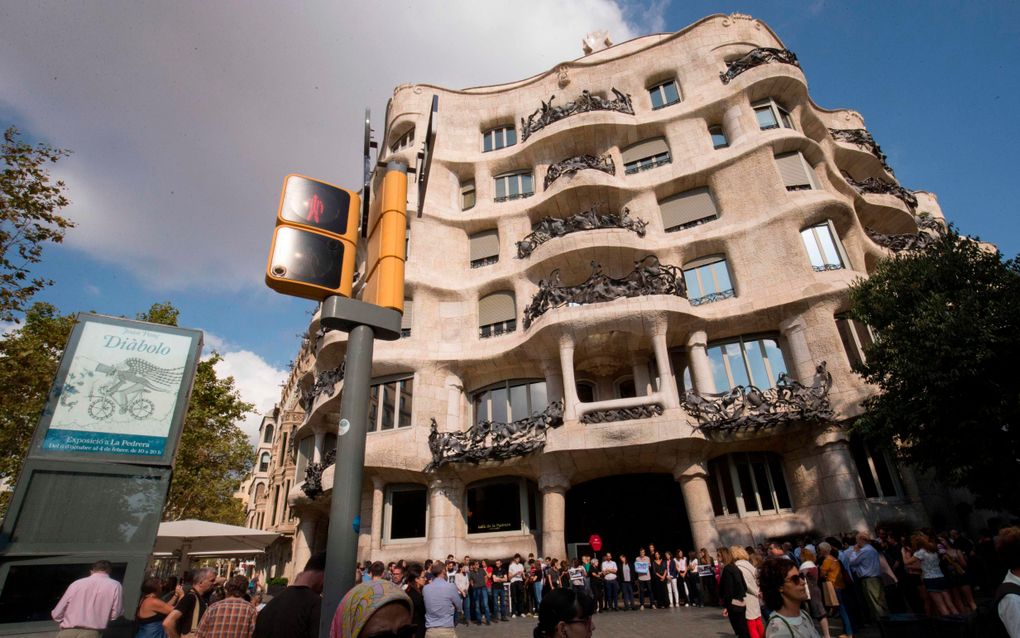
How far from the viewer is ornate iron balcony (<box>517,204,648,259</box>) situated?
63.2 feet

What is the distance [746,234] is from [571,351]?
24.3ft

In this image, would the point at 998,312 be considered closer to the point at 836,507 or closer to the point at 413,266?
the point at 836,507

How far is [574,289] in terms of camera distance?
697 inches

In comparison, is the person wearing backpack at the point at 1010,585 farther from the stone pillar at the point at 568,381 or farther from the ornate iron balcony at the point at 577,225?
the ornate iron balcony at the point at 577,225

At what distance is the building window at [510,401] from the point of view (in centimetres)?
1912

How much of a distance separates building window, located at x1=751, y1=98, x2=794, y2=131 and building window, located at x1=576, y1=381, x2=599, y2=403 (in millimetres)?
11819

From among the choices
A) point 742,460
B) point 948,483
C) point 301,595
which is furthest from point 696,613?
point 301,595

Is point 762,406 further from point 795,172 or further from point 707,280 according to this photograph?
point 795,172

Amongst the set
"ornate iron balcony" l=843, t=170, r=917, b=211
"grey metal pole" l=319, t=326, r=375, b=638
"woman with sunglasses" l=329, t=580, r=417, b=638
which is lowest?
"woman with sunglasses" l=329, t=580, r=417, b=638

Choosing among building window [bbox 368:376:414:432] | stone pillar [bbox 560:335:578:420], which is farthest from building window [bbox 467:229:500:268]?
stone pillar [bbox 560:335:578:420]

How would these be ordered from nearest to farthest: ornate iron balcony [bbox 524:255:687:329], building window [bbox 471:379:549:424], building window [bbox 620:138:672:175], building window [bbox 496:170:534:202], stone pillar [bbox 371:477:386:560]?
ornate iron balcony [bbox 524:255:687:329] → stone pillar [bbox 371:477:386:560] → building window [bbox 471:379:549:424] → building window [bbox 620:138:672:175] → building window [bbox 496:170:534:202]

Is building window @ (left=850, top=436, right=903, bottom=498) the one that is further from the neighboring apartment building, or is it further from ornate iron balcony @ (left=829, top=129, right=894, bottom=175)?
ornate iron balcony @ (left=829, top=129, right=894, bottom=175)

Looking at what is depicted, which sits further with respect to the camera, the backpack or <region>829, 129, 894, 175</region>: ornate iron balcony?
<region>829, 129, 894, 175</region>: ornate iron balcony

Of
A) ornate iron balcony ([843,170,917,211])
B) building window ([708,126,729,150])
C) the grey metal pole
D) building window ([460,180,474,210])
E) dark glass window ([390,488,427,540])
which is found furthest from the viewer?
building window ([460,180,474,210])
